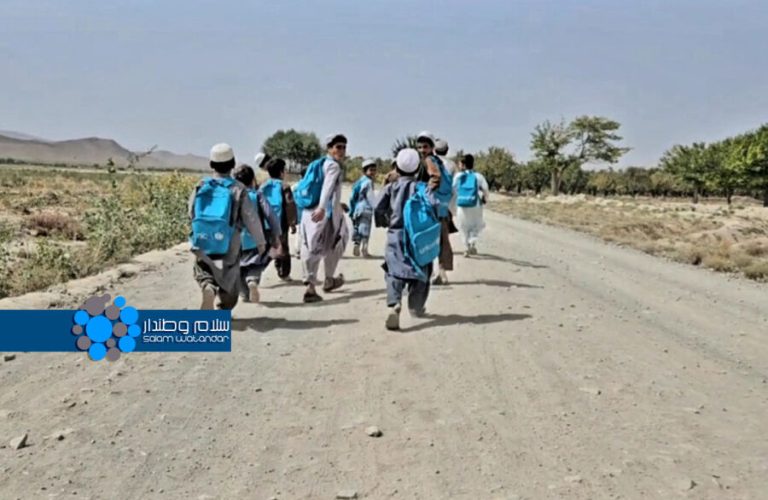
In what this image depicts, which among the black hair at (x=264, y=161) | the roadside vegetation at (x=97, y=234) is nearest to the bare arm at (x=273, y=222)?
the black hair at (x=264, y=161)

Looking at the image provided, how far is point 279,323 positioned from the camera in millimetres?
7469

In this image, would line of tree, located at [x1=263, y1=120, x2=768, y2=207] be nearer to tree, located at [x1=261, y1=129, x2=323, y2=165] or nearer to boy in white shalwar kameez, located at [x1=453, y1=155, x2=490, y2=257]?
tree, located at [x1=261, y1=129, x2=323, y2=165]

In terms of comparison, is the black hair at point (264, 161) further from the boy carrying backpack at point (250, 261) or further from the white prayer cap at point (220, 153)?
the white prayer cap at point (220, 153)

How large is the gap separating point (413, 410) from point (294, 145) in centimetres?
11843

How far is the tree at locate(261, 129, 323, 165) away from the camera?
11768 centimetres

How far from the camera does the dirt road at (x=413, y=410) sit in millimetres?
3756

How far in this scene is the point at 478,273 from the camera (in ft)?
36.7

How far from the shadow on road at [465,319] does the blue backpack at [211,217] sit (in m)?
1.97

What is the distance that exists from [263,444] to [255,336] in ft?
9.02

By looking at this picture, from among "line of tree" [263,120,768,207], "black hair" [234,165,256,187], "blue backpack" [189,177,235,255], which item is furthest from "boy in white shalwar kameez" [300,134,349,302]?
"line of tree" [263,120,768,207]

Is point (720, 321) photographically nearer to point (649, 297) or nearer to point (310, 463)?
point (649, 297)

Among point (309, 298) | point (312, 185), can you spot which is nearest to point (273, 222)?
point (312, 185)

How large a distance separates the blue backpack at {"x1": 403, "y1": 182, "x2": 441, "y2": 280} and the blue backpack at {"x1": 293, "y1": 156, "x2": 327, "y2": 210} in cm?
171

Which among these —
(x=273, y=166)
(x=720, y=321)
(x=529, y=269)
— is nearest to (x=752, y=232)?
(x=529, y=269)
